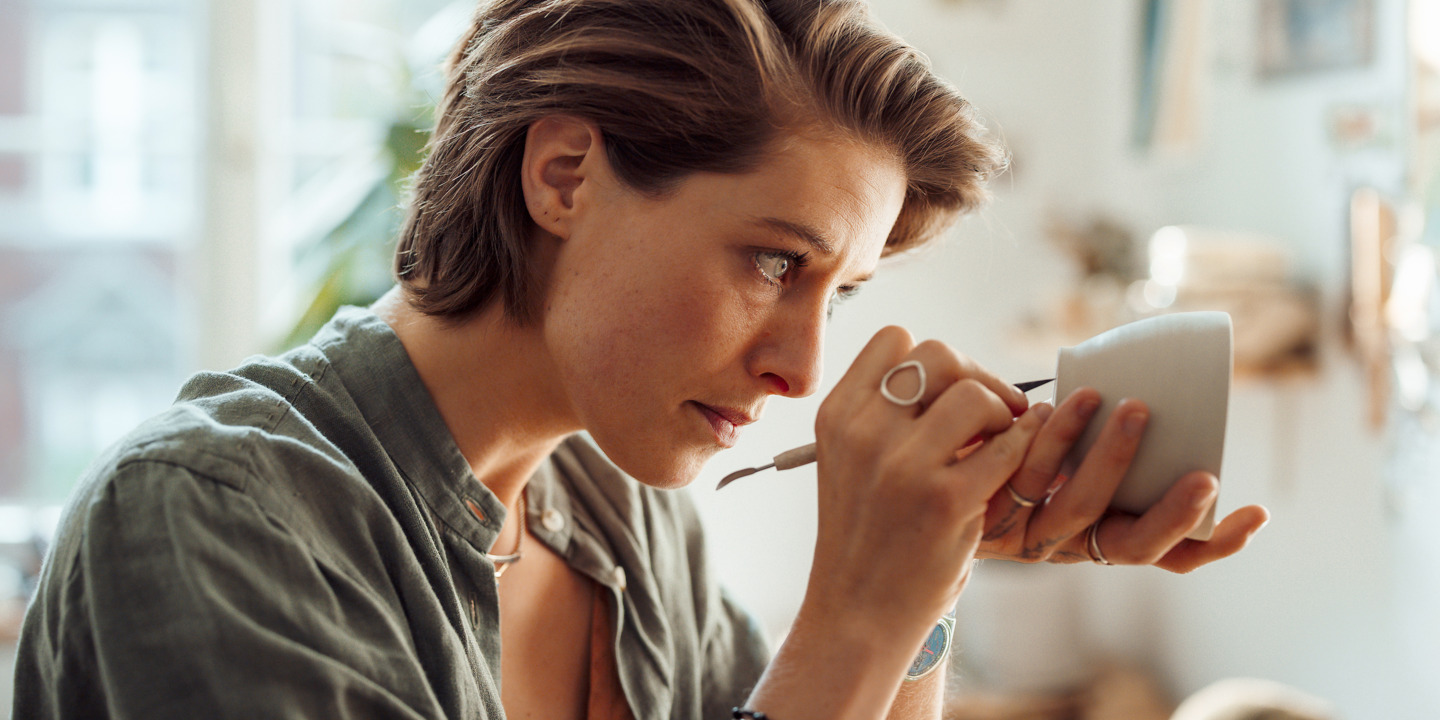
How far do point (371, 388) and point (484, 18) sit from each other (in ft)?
1.16

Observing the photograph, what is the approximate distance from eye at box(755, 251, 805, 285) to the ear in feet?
0.51

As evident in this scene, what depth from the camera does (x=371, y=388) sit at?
865 millimetres

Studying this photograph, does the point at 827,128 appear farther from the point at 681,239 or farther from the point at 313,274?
the point at 313,274

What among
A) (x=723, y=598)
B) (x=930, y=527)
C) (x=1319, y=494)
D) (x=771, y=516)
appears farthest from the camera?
(x=771, y=516)

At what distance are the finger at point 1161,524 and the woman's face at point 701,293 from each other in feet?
0.85

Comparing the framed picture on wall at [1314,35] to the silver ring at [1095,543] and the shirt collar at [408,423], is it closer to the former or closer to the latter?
the silver ring at [1095,543]

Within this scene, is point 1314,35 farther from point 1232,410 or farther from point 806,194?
point 806,194

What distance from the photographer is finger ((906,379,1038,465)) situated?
0.69 metres

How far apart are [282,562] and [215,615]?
0.20ft

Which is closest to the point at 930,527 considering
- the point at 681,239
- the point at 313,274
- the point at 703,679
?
the point at 681,239

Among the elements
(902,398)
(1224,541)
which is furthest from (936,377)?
(1224,541)

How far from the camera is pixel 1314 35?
1929 mm

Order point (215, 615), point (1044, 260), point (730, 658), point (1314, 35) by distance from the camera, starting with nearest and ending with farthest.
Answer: point (215, 615)
point (730, 658)
point (1314, 35)
point (1044, 260)

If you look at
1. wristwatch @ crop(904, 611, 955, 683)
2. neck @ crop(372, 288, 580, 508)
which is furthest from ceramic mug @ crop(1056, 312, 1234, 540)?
neck @ crop(372, 288, 580, 508)
